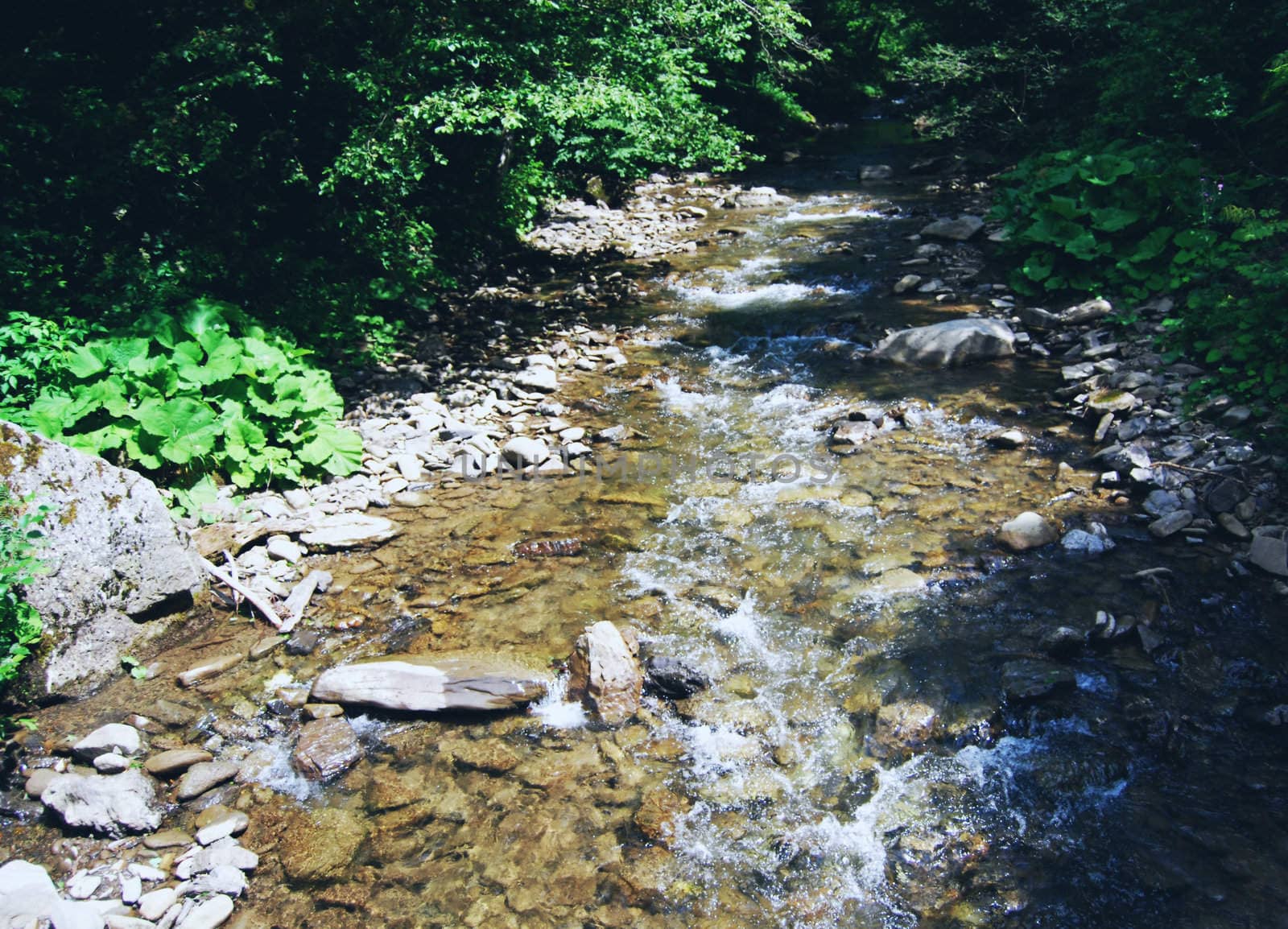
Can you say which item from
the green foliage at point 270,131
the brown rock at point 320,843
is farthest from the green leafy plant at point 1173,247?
the brown rock at point 320,843

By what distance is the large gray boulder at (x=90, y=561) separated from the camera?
4598 millimetres

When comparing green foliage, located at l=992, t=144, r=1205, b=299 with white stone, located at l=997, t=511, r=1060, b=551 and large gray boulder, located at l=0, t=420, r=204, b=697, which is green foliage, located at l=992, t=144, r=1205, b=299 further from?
large gray boulder, located at l=0, t=420, r=204, b=697

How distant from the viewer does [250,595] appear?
217 inches

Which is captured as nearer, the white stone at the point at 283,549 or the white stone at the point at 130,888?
the white stone at the point at 130,888

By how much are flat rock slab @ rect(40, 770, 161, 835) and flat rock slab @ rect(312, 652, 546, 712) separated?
3.43ft

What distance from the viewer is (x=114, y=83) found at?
7.86 meters

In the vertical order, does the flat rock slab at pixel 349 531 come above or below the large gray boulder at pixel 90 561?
below

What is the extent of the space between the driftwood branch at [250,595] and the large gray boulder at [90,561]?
28 centimetres

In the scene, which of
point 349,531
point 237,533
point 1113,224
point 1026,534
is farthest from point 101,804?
point 1113,224

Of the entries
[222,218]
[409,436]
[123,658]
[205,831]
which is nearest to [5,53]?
[222,218]

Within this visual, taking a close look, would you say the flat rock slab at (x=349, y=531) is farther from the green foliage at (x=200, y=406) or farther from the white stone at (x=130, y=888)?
the white stone at (x=130, y=888)

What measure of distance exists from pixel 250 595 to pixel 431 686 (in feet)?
5.71

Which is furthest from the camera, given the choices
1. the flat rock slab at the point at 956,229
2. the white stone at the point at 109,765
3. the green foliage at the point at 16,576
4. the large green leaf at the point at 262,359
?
the flat rock slab at the point at 956,229

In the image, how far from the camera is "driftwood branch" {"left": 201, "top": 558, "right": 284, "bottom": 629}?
5457 millimetres
